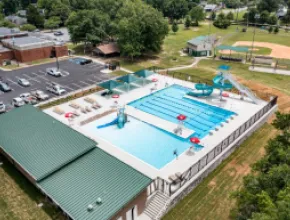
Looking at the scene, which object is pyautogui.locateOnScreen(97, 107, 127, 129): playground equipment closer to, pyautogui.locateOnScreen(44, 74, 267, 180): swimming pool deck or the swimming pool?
pyautogui.locateOnScreen(44, 74, 267, 180): swimming pool deck

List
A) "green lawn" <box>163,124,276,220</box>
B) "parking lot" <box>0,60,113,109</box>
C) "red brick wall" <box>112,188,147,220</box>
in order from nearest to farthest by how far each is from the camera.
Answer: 1. "red brick wall" <box>112,188,147,220</box>
2. "green lawn" <box>163,124,276,220</box>
3. "parking lot" <box>0,60,113,109</box>

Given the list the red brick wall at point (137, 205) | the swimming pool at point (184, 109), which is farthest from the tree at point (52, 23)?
the red brick wall at point (137, 205)

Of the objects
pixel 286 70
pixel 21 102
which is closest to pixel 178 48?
pixel 286 70

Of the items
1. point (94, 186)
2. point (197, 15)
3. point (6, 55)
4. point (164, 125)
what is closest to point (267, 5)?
point (197, 15)

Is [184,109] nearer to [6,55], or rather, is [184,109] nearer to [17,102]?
[17,102]

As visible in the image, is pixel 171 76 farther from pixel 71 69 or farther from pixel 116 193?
pixel 116 193

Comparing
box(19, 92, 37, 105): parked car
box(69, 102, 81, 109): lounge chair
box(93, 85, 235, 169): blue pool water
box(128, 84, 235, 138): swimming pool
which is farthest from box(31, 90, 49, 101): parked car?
box(128, 84, 235, 138): swimming pool

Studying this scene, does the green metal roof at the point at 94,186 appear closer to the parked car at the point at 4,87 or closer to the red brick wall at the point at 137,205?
the red brick wall at the point at 137,205
